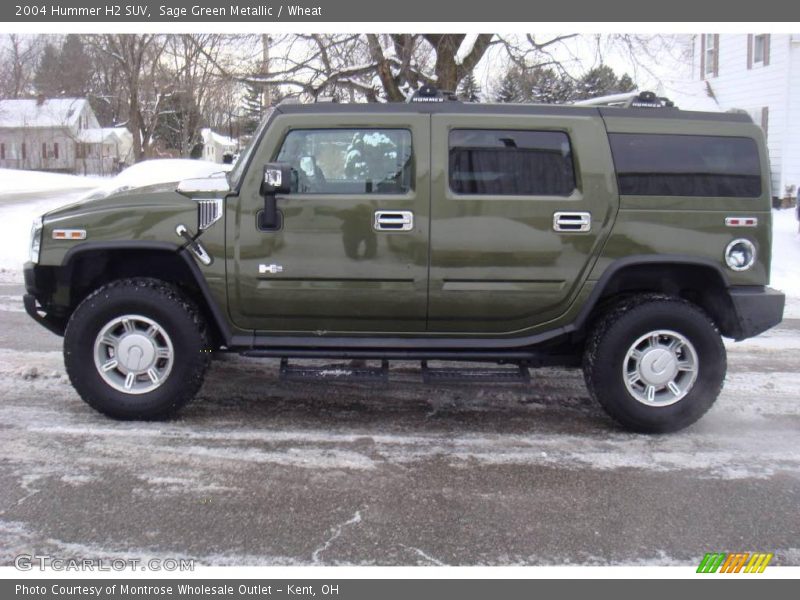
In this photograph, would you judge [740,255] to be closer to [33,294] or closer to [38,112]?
[33,294]

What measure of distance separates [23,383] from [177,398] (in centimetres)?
167

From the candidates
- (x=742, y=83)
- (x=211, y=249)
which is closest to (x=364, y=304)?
(x=211, y=249)

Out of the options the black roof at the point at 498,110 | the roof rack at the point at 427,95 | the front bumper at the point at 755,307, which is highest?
the roof rack at the point at 427,95

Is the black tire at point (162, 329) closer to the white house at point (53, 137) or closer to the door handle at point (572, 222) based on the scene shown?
the door handle at point (572, 222)

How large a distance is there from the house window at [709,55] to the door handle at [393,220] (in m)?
20.5

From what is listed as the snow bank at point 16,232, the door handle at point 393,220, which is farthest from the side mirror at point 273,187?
the snow bank at point 16,232

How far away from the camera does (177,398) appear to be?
475cm

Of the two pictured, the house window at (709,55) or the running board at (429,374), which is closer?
the running board at (429,374)

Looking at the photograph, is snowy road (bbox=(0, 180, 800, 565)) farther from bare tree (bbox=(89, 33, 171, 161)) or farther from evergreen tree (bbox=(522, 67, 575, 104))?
bare tree (bbox=(89, 33, 171, 161))

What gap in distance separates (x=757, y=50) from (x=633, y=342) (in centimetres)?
1818

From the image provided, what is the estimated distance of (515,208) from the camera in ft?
15.2

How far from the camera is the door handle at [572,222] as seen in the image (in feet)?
15.2

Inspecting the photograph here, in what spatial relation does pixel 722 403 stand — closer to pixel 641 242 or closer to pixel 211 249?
pixel 641 242

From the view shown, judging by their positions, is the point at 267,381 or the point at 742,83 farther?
the point at 742,83
